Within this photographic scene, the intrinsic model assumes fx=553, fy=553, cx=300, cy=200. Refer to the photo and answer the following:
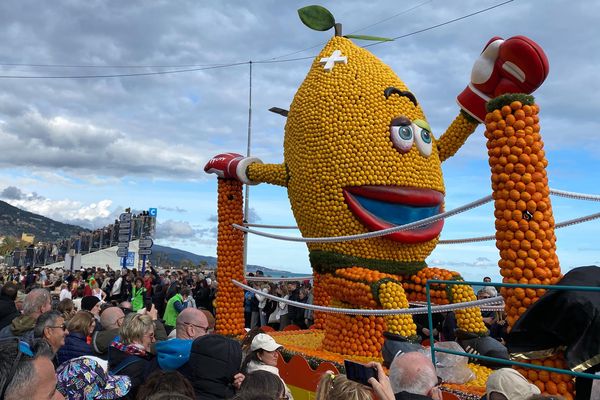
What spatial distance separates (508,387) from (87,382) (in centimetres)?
204

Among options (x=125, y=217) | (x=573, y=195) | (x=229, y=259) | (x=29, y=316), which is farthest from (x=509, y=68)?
(x=125, y=217)

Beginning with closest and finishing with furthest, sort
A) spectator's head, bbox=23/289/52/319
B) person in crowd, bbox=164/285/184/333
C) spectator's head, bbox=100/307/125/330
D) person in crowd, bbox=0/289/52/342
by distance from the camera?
person in crowd, bbox=0/289/52/342
spectator's head, bbox=100/307/125/330
spectator's head, bbox=23/289/52/319
person in crowd, bbox=164/285/184/333

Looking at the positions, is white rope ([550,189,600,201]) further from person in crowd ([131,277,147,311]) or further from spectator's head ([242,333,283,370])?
person in crowd ([131,277,147,311])

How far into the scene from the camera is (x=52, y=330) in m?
3.87

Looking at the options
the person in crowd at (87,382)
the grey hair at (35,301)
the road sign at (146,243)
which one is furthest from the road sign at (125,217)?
the person in crowd at (87,382)

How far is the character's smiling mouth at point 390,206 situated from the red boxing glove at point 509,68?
1.38 meters

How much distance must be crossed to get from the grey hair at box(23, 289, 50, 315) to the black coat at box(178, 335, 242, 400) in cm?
220

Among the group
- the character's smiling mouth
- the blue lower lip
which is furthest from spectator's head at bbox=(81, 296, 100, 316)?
the blue lower lip

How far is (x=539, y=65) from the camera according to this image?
4605 mm

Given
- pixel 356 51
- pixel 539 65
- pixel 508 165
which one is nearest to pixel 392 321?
pixel 508 165

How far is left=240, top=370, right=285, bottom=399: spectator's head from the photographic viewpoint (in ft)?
8.02

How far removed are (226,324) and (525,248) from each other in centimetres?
494

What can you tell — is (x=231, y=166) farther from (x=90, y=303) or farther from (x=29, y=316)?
(x=29, y=316)

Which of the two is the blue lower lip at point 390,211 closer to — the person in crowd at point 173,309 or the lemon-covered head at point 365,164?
the lemon-covered head at point 365,164
